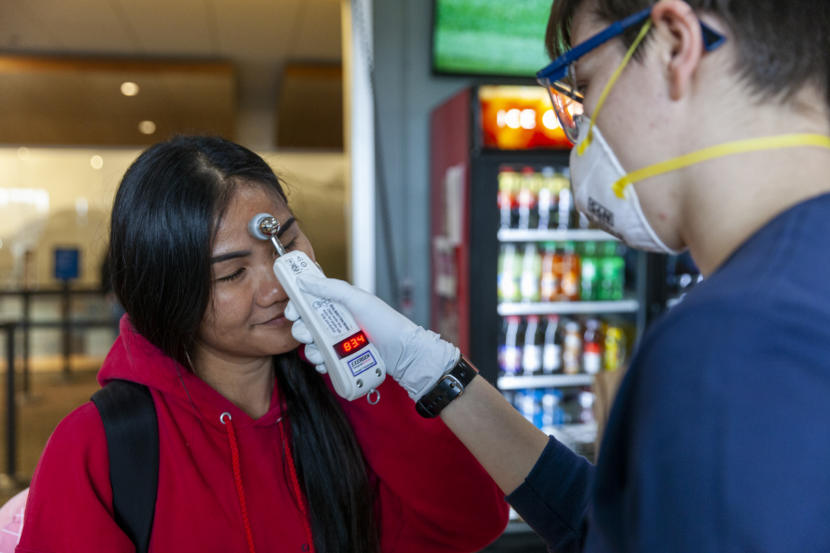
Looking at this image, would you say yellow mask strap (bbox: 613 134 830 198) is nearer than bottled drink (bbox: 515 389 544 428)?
Yes

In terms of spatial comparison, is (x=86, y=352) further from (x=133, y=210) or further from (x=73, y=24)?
(x=133, y=210)

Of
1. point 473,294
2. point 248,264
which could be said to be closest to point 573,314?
point 473,294

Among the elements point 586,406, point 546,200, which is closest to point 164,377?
point 546,200

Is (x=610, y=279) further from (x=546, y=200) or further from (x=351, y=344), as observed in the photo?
(x=351, y=344)

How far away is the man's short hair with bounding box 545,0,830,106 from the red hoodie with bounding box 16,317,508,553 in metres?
0.95

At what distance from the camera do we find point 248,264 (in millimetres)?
1371

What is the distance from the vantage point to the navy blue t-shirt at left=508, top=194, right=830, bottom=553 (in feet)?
1.97

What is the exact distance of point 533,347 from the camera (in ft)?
12.1

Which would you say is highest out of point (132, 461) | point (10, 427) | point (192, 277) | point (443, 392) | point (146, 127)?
point (146, 127)

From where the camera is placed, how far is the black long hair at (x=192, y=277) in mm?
1314

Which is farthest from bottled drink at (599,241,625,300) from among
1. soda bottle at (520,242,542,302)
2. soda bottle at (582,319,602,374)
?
soda bottle at (520,242,542,302)

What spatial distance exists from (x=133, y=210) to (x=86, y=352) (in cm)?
661

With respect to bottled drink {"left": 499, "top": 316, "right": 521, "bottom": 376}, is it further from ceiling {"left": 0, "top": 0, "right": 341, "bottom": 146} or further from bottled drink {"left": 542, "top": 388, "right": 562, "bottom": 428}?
ceiling {"left": 0, "top": 0, "right": 341, "bottom": 146}

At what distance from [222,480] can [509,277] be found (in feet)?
8.24
